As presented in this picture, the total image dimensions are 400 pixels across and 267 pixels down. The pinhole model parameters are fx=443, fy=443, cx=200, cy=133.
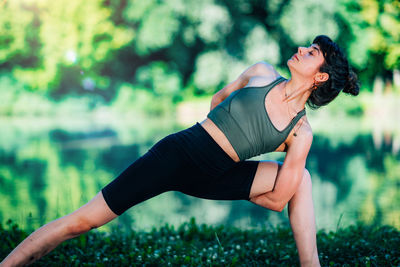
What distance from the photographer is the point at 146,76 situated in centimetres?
2127

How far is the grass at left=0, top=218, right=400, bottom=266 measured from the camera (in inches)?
110

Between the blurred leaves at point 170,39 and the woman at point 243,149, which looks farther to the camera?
the blurred leaves at point 170,39

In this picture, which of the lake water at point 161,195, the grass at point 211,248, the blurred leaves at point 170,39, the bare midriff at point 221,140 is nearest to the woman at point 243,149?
the bare midriff at point 221,140

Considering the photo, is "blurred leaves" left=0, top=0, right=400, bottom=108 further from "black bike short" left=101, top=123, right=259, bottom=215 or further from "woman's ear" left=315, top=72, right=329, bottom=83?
"black bike short" left=101, top=123, right=259, bottom=215

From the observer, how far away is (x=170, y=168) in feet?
7.86

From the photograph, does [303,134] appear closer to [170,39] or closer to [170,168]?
[170,168]

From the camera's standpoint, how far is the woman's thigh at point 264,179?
8.25 feet

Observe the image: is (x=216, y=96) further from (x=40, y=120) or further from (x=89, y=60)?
(x=89, y=60)

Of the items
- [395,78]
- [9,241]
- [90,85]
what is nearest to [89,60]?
[90,85]

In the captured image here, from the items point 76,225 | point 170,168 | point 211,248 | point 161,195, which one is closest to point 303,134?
point 170,168

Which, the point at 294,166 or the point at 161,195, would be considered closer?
the point at 294,166

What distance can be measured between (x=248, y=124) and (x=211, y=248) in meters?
1.13

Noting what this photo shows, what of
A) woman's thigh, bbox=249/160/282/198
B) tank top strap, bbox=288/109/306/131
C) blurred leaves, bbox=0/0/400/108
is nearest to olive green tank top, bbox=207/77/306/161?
tank top strap, bbox=288/109/306/131

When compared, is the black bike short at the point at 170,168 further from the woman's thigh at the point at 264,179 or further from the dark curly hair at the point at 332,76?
the dark curly hair at the point at 332,76
